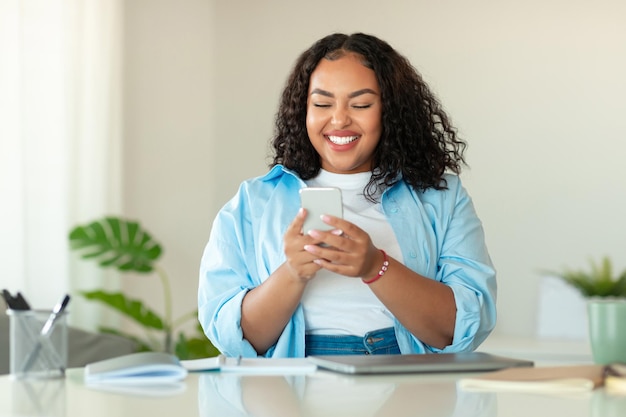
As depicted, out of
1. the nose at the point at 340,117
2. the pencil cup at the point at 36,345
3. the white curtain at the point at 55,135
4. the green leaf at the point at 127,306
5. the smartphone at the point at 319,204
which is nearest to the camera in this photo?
the pencil cup at the point at 36,345

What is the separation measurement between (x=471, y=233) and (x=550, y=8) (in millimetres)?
2990

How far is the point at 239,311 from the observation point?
2.03m

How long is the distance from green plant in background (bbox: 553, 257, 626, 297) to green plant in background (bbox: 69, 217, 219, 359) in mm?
1802

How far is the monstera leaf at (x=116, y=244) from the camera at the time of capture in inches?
178

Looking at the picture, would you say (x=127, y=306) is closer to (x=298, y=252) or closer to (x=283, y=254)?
(x=283, y=254)

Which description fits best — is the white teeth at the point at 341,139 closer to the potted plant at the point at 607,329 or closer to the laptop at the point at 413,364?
the laptop at the point at 413,364

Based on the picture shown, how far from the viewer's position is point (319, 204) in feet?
5.89

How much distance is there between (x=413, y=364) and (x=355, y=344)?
44 centimetres

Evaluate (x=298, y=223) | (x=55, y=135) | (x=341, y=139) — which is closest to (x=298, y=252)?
(x=298, y=223)

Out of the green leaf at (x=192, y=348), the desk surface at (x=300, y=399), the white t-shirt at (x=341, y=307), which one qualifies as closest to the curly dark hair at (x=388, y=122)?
the white t-shirt at (x=341, y=307)

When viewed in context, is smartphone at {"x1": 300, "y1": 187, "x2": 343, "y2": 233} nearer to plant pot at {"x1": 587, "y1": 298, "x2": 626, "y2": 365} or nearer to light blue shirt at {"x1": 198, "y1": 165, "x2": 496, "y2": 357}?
light blue shirt at {"x1": 198, "y1": 165, "x2": 496, "y2": 357}

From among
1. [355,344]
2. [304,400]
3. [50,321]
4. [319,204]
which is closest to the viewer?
[304,400]

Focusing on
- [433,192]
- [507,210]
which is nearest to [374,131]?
[433,192]

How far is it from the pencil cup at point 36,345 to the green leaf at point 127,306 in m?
2.98
